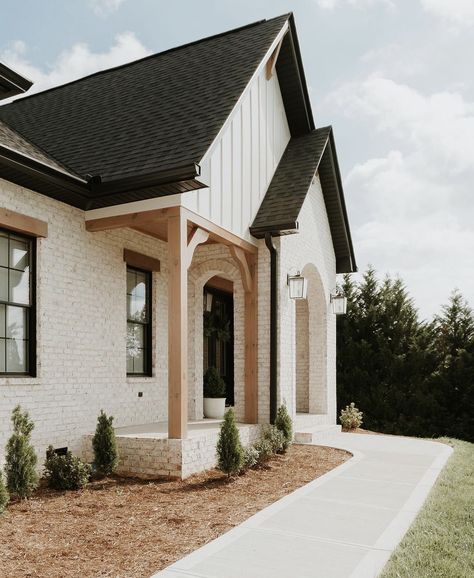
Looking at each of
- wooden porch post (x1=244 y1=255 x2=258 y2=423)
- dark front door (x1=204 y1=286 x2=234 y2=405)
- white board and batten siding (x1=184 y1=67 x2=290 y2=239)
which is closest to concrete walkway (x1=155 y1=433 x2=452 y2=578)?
wooden porch post (x1=244 y1=255 x2=258 y2=423)

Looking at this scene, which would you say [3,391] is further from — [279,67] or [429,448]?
[279,67]

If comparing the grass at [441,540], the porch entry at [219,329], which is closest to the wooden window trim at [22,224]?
the porch entry at [219,329]

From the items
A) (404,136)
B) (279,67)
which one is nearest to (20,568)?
(279,67)

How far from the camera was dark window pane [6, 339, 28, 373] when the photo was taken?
24.5 feet

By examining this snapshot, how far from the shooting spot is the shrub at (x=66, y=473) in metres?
6.76

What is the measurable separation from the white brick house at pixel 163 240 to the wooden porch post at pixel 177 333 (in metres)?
0.02

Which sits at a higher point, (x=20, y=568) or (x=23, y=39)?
(x=23, y=39)

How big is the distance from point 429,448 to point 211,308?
5791 mm

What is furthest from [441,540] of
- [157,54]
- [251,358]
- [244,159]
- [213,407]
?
[157,54]

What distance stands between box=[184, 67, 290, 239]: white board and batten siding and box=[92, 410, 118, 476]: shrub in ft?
10.6

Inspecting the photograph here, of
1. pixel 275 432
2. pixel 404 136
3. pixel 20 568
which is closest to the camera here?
pixel 20 568

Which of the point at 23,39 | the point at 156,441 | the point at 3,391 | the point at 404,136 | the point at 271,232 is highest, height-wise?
the point at 23,39

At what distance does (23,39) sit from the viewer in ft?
40.3

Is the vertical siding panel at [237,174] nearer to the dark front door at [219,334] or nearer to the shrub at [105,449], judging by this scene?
the dark front door at [219,334]
